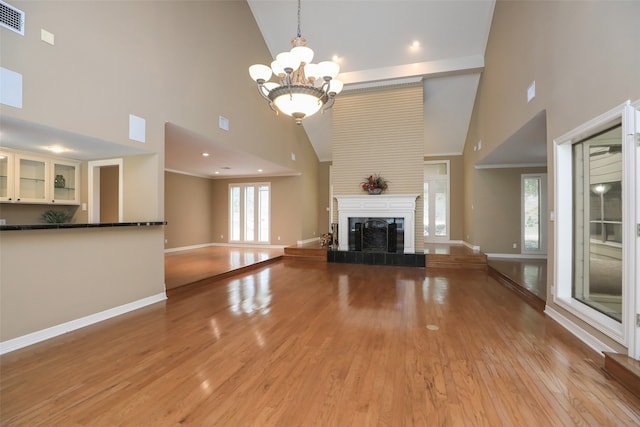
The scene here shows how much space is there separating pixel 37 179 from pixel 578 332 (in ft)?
23.4

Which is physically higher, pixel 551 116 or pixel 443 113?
pixel 443 113

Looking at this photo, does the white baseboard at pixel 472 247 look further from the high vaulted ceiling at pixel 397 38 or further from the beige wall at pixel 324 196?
the beige wall at pixel 324 196

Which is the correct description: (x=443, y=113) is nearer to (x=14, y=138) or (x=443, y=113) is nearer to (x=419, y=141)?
(x=419, y=141)

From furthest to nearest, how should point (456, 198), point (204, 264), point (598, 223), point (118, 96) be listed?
1. point (456, 198)
2. point (204, 264)
3. point (118, 96)
4. point (598, 223)

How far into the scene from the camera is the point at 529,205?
280 inches

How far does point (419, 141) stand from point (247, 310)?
226 inches

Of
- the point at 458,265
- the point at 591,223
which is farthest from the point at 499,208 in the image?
the point at 591,223

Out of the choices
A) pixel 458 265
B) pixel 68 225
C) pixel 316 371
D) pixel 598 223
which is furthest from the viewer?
pixel 458 265

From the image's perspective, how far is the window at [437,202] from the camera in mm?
9172

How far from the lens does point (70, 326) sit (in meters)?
2.96

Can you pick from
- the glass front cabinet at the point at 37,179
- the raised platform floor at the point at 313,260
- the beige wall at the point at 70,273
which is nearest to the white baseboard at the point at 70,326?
the beige wall at the point at 70,273

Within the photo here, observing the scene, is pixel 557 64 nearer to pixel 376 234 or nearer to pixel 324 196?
pixel 376 234

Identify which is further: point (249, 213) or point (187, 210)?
point (249, 213)

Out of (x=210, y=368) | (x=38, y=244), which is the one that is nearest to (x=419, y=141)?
(x=210, y=368)
